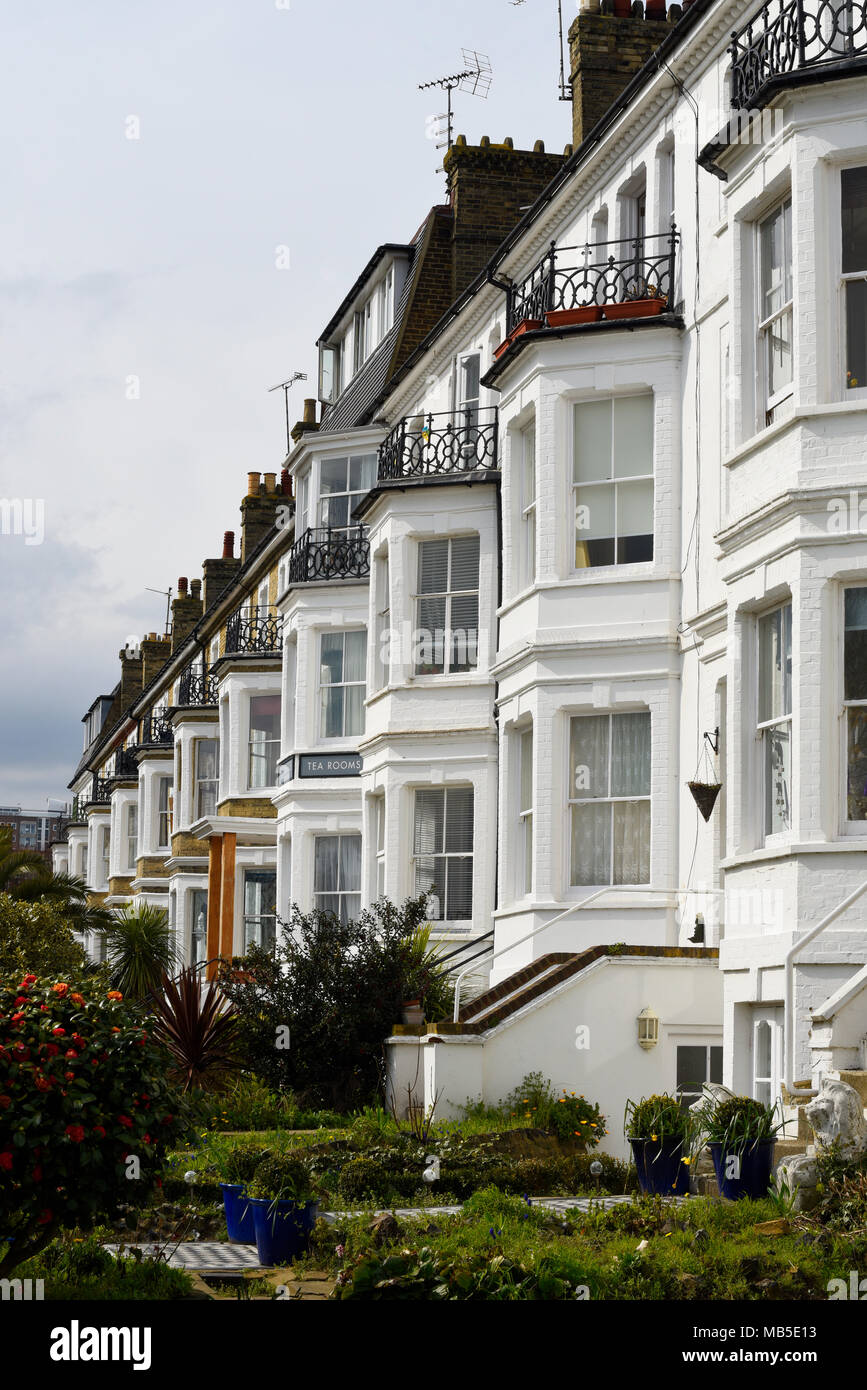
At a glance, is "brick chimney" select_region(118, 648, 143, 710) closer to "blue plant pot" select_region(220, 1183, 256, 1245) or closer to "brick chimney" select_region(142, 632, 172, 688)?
"brick chimney" select_region(142, 632, 172, 688)

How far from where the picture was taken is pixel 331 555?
28703 mm

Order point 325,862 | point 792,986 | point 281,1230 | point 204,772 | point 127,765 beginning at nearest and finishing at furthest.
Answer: point 281,1230 → point 792,986 → point 325,862 → point 204,772 → point 127,765

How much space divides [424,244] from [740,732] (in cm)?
1616

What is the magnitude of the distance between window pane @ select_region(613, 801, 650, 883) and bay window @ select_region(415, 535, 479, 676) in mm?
5273

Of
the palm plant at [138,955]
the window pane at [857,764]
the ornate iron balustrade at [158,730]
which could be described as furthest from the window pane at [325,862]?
the ornate iron balustrade at [158,730]

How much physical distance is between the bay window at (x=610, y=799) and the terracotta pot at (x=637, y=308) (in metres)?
4.31

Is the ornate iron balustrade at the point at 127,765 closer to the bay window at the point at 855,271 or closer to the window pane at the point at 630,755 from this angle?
the window pane at the point at 630,755

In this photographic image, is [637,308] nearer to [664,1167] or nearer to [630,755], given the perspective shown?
[630,755]

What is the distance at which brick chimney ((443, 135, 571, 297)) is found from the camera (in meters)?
26.9

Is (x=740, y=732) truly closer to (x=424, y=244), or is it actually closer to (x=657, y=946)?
(x=657, y=946)

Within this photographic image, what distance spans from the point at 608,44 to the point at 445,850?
10710mm

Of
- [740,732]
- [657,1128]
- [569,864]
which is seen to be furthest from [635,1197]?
[569,864]

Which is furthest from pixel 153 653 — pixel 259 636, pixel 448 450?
pixel 448 450

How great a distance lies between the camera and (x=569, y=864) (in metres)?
18.3
